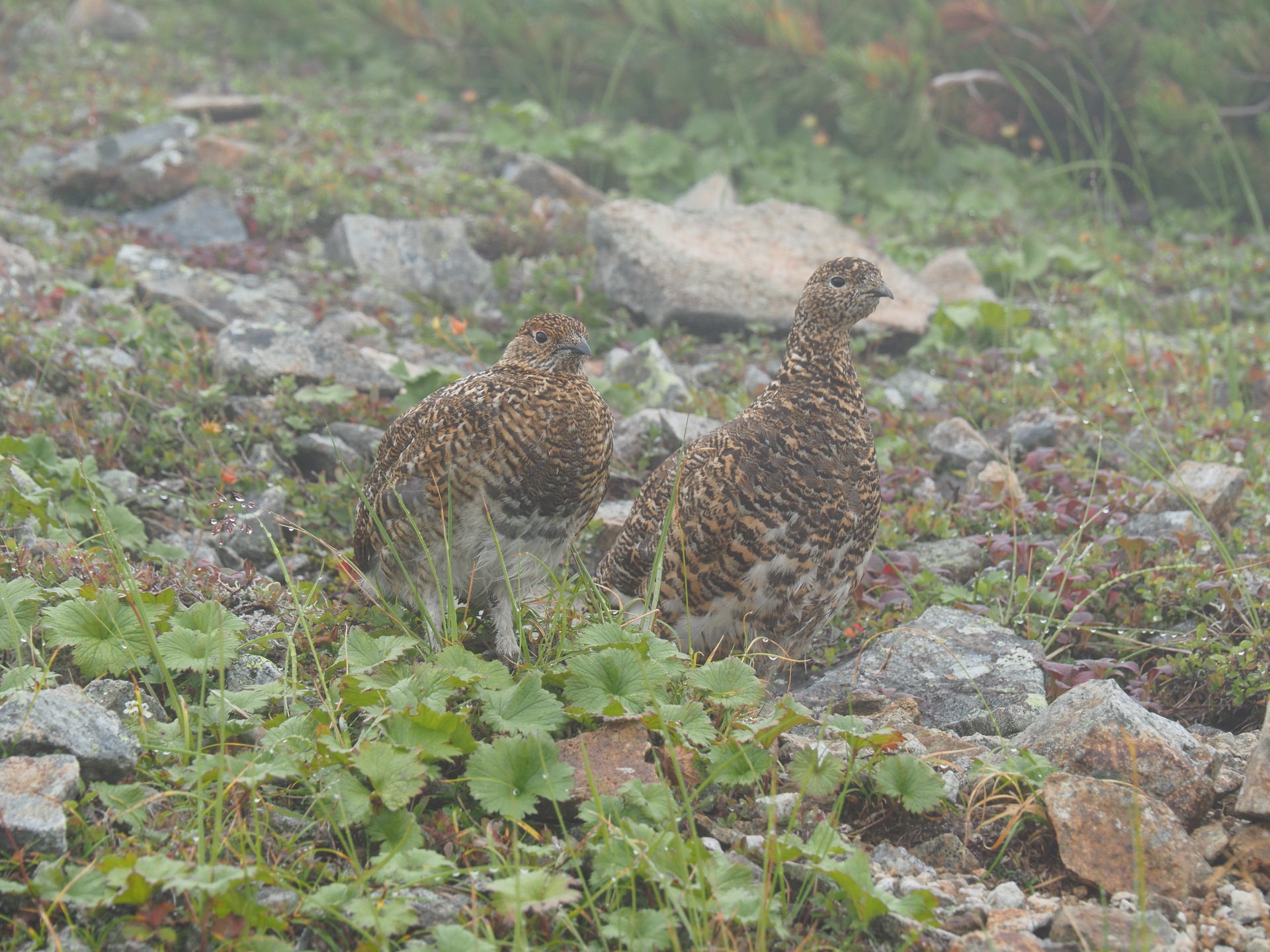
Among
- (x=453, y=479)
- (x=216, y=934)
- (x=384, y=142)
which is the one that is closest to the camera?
(x=216, y=934)

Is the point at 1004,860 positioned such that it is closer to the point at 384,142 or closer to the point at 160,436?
the point at 160,436

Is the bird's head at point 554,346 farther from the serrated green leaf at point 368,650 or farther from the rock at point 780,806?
the rock at point 780,806

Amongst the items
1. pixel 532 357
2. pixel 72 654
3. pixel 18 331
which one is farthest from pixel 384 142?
pixel 72 654

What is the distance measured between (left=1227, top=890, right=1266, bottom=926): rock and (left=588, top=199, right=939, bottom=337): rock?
4949mm

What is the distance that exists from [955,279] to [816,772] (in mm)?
5944

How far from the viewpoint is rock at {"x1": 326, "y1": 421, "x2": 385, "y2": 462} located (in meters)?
5.88

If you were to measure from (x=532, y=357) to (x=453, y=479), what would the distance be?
610mm

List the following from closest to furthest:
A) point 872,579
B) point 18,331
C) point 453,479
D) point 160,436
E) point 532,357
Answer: point 453,479, point 532,357, point 872,579, point 160,436, point 18,331

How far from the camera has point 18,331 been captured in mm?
6180

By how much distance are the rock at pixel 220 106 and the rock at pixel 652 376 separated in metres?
5.29

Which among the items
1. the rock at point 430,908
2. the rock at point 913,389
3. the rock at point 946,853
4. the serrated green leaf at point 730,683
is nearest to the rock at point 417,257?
the rock at point 913,389

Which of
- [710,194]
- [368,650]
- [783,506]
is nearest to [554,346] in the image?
[783,506]

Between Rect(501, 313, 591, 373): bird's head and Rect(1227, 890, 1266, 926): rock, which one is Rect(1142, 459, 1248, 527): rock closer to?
Rect(1227, 890, 1266, 926): rock

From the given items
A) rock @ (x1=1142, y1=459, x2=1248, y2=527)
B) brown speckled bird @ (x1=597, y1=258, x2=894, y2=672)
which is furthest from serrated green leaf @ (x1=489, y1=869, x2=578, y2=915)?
rock @ (x1=1142, y1=459, x2=1248, y2=527)
